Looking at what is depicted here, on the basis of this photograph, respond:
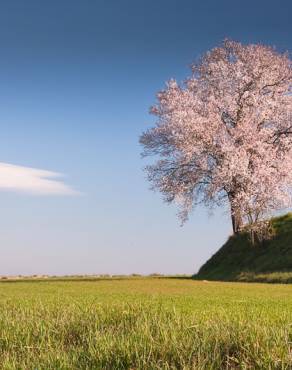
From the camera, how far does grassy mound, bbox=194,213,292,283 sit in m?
39.7

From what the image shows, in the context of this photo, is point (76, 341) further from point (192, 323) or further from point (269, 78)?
point (269, 78)

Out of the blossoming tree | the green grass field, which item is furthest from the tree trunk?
the green grass field

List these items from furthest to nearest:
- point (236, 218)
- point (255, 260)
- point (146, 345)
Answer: point (236, 218), point (255, 260), point (146, 345)

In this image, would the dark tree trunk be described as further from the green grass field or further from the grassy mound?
the green grass field

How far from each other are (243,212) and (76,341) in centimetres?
3563

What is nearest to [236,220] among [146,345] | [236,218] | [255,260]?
[236,218]

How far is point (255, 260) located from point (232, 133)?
1004 centimetres

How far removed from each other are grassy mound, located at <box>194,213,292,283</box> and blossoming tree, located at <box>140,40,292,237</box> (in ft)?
5.96

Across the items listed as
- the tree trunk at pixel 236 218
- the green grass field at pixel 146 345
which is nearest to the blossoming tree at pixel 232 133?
the tree trunk at pixel 236 218

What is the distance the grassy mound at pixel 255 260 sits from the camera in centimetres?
3969

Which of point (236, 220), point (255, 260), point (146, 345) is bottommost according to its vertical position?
point (146, 345)

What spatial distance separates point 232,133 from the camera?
1839 inches

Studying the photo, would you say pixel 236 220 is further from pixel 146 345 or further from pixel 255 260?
pixel 146 345

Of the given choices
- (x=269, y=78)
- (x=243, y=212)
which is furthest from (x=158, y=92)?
(x=243, y=212)
